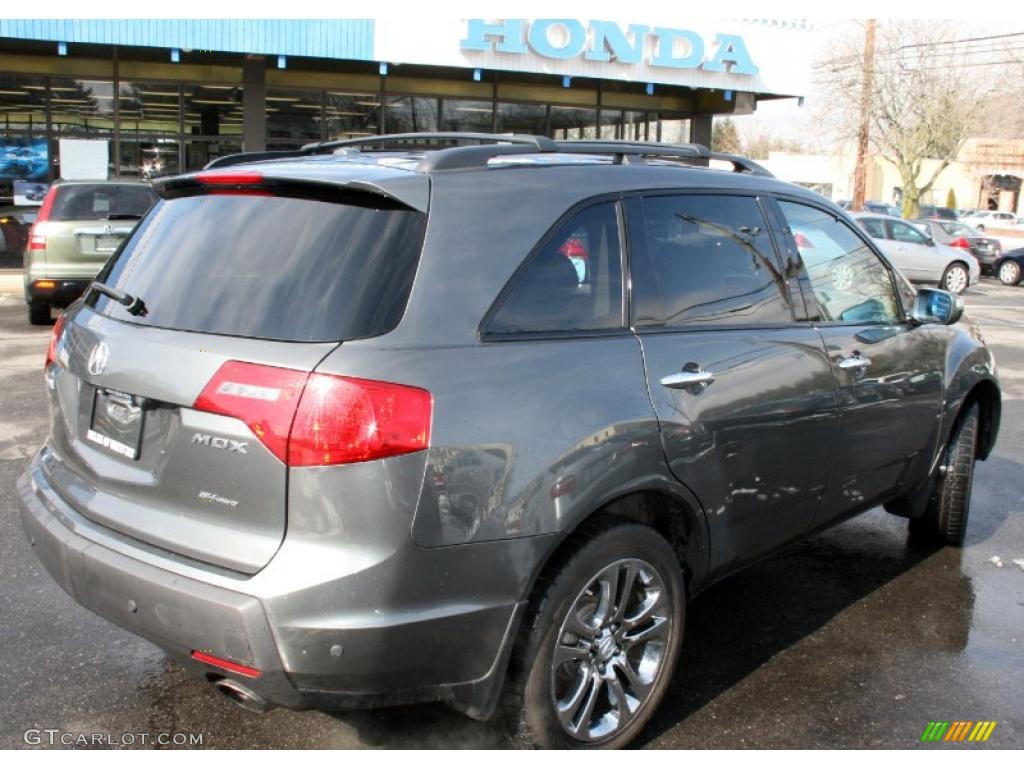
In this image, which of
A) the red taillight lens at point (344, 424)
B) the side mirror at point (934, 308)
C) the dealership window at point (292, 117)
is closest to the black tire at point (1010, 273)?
the dealership window at point (292, 117)

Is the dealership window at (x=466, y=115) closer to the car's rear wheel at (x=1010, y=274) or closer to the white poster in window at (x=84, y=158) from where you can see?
the white poster in window at (x=84, y=158)

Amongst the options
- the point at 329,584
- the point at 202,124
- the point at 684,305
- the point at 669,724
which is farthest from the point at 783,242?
the point at 202,124

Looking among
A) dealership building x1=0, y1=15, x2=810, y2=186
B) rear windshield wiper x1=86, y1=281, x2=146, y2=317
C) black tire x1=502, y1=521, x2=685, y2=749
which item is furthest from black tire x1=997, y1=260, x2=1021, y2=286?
rear windshield wiper x1=86, y1=281, x2=146, y2=317

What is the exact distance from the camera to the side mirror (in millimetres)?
4395

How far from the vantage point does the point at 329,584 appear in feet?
7.86

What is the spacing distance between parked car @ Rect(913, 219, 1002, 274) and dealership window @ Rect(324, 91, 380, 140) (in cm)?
1206

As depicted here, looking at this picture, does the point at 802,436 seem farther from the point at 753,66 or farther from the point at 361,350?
the point at 753,66

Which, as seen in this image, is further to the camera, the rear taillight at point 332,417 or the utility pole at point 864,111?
the utility pole at point 864,111

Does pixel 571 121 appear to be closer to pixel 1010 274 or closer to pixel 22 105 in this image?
pixel 22 105

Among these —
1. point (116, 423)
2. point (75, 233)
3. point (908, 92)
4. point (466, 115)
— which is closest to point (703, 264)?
point (116, 423)

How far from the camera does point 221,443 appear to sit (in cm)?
252

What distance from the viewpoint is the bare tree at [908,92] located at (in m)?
37.3

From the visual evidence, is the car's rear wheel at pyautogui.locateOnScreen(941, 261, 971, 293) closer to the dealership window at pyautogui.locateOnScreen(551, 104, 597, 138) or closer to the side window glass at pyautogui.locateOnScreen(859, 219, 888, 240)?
the side window glass at pyautogui.locateOnScreen(859, 219, 888, 240)

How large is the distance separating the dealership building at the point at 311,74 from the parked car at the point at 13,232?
2.45 ft
